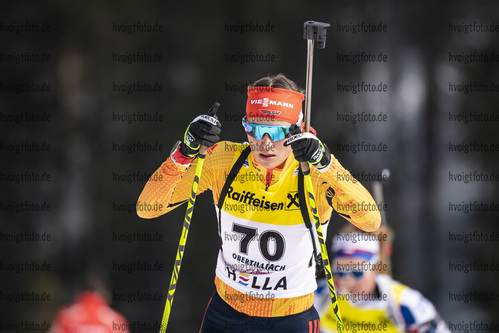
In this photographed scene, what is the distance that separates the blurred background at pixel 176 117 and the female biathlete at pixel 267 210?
146 cm

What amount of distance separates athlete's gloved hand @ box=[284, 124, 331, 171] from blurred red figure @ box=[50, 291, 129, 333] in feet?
4.21

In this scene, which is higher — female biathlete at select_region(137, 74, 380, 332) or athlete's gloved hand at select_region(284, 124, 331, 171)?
athlete's gloved hand at select_region(284, 124, 331, 171)

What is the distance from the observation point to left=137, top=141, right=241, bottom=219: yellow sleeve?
91.6 inches

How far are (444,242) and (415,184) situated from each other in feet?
1.50

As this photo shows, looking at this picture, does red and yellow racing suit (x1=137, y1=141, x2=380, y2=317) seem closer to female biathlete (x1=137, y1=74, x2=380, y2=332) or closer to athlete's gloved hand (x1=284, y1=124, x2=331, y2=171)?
female biathlete (x1=137, y1=74, x2=380, y2=332)

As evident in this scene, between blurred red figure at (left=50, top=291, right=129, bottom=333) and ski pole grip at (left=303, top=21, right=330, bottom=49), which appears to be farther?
blurred red figure at (left=50, top=291, right=129, bottom=333)

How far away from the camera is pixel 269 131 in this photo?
2.22 metres

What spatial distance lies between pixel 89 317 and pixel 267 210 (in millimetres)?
1320

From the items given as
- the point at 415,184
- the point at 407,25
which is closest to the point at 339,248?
the point at 415,184

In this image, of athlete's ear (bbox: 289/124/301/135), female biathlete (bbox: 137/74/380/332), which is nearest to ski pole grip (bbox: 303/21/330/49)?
female biathlete (bbox: 137/74/380/332)

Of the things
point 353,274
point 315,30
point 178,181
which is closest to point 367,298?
point 353,274

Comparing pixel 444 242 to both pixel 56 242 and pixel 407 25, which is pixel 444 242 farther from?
pixel 56 242

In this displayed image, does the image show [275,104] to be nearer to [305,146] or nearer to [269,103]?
[269,103]

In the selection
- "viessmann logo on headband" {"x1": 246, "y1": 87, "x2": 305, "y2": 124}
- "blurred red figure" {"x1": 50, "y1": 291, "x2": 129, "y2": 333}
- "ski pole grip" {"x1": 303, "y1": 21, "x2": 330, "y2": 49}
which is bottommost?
"blurred red figure" {"x1": 50, "y1": 291, "x2": 129, "y2": 333}
